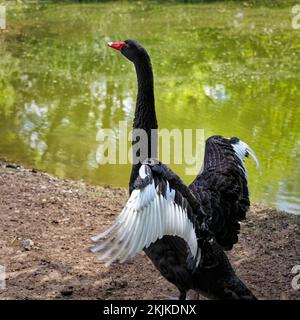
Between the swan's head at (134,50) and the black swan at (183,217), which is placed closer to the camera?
the black swan at (183,217)

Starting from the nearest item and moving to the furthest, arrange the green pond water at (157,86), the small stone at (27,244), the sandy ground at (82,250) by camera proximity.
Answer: the sandy ground at (82,250), the small stone at (27,244), the green pond water at (157,86)

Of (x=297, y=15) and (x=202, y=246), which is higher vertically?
(x=297, y=15)

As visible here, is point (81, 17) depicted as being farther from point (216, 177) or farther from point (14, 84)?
point (216, 177)

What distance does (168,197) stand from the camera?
3420 mm

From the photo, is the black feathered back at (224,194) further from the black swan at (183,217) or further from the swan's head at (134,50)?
the swan's head at (134,50)

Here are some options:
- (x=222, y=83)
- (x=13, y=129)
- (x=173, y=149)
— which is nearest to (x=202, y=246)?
(x=173, y=149)

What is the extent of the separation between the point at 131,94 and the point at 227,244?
746cm

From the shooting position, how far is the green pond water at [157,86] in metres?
8.31

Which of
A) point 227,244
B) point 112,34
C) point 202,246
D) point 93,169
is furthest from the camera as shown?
point 112,34

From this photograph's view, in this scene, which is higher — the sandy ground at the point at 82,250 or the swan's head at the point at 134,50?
the swan's head at the point at 134,50

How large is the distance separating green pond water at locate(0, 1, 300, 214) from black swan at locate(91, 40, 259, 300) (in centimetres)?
278

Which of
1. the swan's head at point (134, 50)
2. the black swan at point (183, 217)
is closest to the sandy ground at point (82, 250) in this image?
the black swan at point (183, 217)

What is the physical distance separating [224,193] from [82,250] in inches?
68.8

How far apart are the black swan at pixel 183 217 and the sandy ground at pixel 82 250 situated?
766 millimetres
